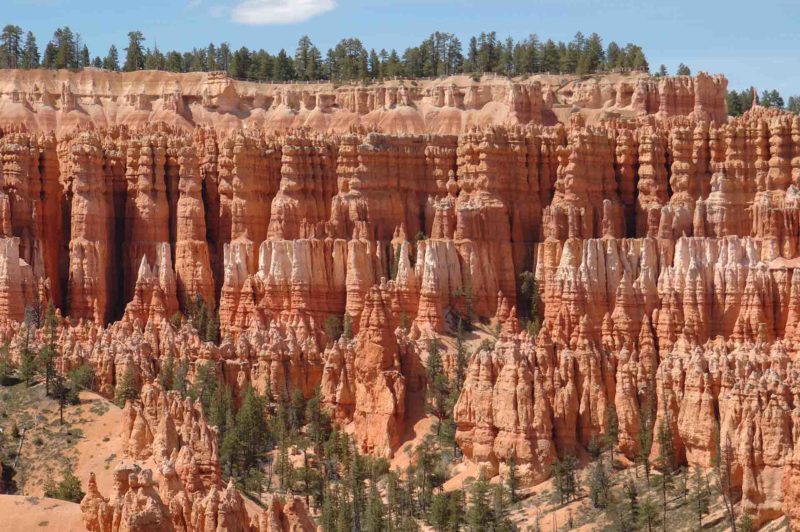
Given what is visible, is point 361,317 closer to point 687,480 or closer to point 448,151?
point 448,151

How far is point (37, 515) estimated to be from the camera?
3413 inches

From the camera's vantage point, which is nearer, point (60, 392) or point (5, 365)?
point (60, 392)

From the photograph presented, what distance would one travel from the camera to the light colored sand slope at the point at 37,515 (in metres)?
85.8

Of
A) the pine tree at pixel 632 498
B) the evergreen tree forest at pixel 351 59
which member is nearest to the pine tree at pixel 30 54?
the evergreen tree forest at pixel 351 59

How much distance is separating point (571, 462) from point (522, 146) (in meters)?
28.5

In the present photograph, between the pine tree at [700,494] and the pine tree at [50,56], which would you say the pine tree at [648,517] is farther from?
the pine tree at [50,56]

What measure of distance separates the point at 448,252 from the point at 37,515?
42.3 metres

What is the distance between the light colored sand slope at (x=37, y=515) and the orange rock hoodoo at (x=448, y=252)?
11923 mm

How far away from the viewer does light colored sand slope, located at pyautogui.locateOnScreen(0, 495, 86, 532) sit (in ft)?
281

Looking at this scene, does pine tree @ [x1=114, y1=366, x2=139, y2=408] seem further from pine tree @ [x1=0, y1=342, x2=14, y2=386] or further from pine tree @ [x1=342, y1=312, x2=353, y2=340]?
pine tree @ [x1=342, y1=312, x2=353, y2=340]

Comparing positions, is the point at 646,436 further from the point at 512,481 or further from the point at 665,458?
the point at 512,481

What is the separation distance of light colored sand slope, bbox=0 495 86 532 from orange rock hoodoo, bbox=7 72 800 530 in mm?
11923

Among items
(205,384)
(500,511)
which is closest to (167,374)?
(205,384)

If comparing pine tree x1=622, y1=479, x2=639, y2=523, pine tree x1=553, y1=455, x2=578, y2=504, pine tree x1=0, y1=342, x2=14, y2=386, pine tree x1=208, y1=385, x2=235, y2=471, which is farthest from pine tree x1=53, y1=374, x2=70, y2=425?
pine tree x1=622, y1=479, x2=639, y2=523
